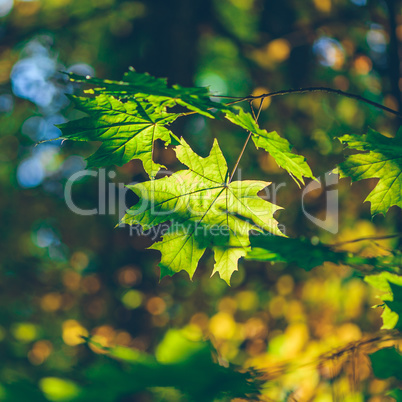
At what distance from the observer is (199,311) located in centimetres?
570

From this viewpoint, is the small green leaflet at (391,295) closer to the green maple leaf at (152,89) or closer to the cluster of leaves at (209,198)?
the cluster of leaves at (209,198)

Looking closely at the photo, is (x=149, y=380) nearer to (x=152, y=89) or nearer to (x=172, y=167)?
(x=152, y=89)

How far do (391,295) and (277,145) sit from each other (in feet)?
2.38

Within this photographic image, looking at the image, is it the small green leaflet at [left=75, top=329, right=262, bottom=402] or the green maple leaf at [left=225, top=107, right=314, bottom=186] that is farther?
the green maple leaf at [left=225, top=107, right=314, bottom=186]

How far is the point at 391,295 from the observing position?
132 cm

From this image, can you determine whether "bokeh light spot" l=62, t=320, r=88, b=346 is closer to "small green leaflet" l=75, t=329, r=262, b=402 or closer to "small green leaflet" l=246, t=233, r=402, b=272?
"small green leaflet" l=246, t=233, r=402, b=272

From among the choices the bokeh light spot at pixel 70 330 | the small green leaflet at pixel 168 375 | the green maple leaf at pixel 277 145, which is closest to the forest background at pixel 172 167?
the bokeh light spot at pixel 70 330

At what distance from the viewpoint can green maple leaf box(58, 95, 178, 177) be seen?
4.19 feet

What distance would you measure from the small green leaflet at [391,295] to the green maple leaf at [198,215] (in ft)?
1.59

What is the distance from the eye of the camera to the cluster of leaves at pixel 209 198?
4.37 feet

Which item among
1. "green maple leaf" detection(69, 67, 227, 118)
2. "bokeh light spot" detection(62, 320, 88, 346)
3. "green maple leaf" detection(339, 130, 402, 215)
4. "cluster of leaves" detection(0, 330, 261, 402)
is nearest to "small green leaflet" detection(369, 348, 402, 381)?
"green maple leaf" detection(339, 130, 402, 215)

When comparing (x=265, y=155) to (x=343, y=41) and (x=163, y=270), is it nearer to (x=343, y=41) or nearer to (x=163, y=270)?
(x=343, y=41)

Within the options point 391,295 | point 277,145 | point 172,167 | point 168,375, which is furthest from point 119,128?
point 172,167

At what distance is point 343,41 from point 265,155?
1.75 meters
